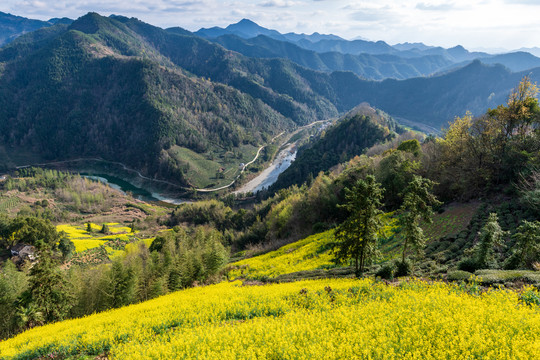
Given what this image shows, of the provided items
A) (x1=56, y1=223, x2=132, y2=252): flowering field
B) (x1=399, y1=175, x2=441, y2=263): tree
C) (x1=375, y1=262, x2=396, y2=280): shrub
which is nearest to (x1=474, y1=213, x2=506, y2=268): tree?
(x1=399, y1=175, x2=441, y2=263): tree

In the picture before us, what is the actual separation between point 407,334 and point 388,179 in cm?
5291

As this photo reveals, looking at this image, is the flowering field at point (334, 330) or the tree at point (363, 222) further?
the tree at point (363, 222)

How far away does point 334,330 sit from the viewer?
48.4ft

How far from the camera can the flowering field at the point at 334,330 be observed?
11672 millimetres

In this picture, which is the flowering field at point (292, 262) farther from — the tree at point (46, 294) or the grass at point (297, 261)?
the tree at point (46, 294)

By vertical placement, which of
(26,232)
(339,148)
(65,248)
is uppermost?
(339,148)

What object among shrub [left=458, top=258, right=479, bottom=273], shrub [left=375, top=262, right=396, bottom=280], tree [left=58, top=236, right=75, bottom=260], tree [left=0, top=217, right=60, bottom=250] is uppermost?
shrub [left=458, top=258, right=479, bottom=273]

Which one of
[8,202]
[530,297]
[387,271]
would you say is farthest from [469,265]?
[8,202]

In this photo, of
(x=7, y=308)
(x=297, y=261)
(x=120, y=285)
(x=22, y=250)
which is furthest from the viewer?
(x=22, y=250)

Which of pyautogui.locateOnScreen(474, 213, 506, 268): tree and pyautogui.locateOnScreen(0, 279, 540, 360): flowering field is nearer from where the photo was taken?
pyautogui.locateOnScreen(0, 279, 540, 360): flowering field

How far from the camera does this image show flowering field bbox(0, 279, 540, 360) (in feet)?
38.3

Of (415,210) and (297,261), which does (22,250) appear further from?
(415,210)

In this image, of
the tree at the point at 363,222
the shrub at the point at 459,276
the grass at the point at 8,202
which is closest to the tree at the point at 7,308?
the tree at the point at 363,222

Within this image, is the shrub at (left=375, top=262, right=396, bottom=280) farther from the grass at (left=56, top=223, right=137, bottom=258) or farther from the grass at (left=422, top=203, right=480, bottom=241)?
the grass at (left=56, top=223, right=137, bottom=258)
